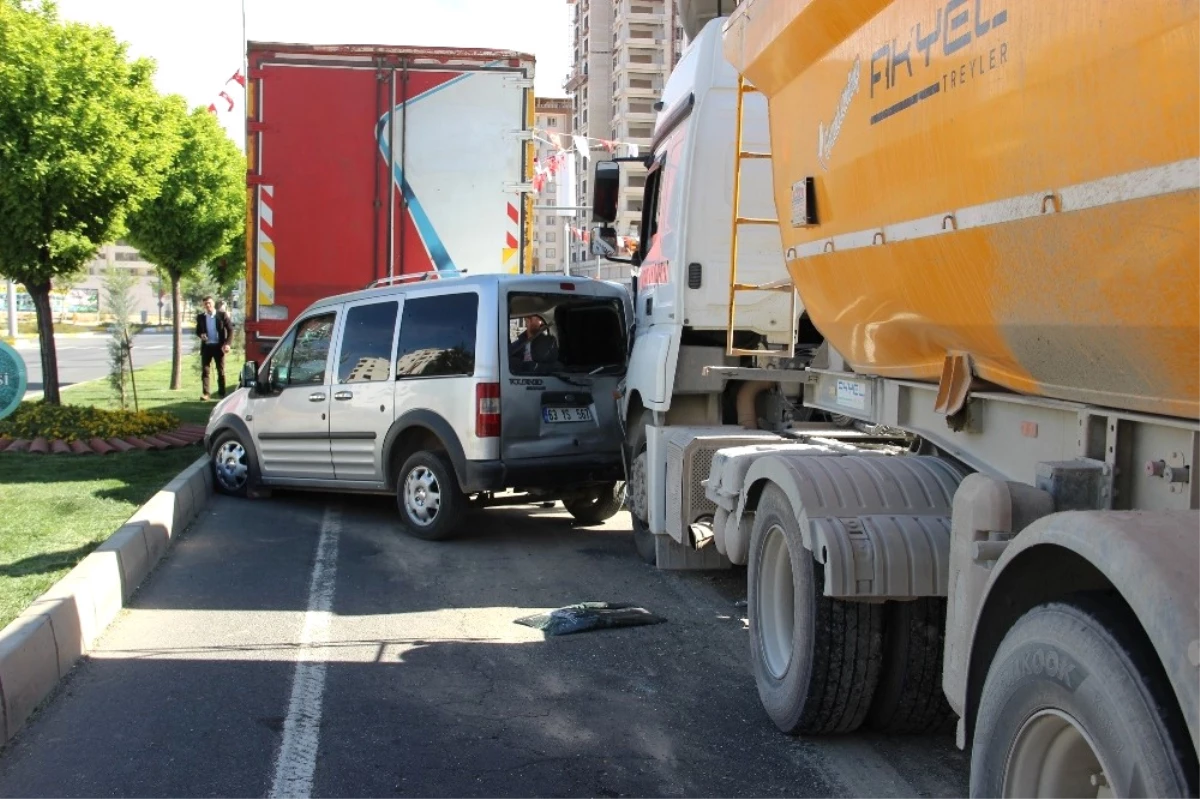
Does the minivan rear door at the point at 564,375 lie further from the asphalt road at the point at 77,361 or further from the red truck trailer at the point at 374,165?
the asphalt road at the point at 77,361

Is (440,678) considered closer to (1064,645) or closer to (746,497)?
(746,497)

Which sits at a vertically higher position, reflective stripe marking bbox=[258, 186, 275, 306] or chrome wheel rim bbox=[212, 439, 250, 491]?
reflective stripe marking bbox=[258, 186, 275, 306]

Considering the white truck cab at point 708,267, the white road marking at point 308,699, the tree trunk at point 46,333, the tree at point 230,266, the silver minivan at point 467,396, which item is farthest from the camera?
the tree at point 230,266

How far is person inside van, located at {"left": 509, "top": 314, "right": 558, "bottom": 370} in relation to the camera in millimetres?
8359

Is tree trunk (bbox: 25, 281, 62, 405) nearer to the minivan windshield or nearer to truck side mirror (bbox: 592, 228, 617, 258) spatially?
the minivan windshield

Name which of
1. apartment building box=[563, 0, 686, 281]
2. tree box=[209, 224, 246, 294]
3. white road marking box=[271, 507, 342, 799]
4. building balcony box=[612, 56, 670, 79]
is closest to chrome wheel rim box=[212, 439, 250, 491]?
white road marking box=[271, 507, 342, 799]

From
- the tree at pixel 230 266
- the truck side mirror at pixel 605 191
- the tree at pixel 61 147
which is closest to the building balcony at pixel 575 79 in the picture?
the tree at pixel 230 266

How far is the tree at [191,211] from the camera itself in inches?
742

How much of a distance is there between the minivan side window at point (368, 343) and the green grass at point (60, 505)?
1964 mm

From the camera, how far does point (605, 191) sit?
8000 millimetres

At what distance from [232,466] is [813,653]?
7323 millimetres

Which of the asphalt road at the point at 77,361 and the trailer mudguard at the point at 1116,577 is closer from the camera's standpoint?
the trailer mudguard at the point at 1116,577

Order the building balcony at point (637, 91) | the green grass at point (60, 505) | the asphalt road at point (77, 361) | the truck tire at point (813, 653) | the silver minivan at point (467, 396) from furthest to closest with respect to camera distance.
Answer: the building balcony at point (637, 91) < the asphalt road at point (77, 361) < the silver minivan at point (467, 396) < the green grass at point (60, 505) < the truck tire at point (813, 653)

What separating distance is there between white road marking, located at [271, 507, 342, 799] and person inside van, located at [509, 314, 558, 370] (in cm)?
202
